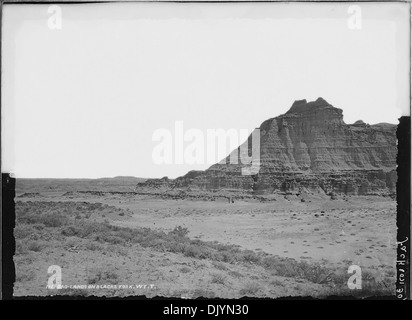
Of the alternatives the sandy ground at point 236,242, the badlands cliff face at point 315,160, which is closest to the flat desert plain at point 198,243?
the sandy ground at point 236,242

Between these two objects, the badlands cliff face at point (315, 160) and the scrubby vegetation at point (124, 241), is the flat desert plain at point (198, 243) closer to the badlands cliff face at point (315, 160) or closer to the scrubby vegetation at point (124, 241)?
the scrubby vegetation at point (124, 241)

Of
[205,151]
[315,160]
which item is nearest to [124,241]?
[205,151]

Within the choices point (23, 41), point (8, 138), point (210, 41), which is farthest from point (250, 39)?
point (8, 138)

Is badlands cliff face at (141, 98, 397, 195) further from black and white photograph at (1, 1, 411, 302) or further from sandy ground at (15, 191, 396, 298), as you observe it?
sandy ground at (15, 191, 396, 298)

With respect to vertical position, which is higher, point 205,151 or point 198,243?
point 205,151

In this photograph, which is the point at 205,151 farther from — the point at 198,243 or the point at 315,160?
the point at 315,160
